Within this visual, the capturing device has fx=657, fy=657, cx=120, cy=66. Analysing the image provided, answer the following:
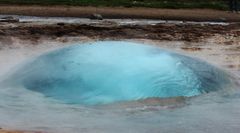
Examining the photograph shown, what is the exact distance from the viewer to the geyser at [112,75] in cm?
1232

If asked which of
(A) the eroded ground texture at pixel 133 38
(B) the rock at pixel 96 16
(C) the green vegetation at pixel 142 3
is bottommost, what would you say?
(A) the eroded ground texture at pixel 133 38

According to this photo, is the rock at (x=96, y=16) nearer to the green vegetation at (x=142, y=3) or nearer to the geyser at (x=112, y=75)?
the green vegetation at (x=142, y=3)

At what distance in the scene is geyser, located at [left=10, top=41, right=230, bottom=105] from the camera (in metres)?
12.3

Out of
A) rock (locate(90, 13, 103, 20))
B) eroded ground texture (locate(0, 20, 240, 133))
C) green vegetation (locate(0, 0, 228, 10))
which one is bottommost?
eroded ground texture (locate(0, 20, 240, 133))

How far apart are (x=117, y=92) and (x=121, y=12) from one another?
99.9ft

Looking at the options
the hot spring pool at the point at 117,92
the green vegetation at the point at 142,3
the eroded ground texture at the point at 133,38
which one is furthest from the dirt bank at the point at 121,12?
the hot spring pool at the point at 117,92

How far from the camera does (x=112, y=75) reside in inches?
492

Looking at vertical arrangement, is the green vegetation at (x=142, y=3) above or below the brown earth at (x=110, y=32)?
above

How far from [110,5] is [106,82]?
33749mm

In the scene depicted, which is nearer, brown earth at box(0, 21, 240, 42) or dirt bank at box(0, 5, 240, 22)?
brown earth at box(0, 21, 240, 42)

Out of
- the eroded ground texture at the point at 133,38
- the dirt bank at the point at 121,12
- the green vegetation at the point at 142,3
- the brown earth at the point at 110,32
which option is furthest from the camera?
the green vegetation at the point at 142,3

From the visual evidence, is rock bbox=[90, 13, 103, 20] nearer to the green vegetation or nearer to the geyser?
the green vegetation

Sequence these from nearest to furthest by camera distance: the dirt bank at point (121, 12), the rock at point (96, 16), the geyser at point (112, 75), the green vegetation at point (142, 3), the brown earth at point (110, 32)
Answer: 1. the geyser at point (112, 75)
2. the brown earth at point (110, 32)
3. the rock at point (96, 16)
4. the dirt bank at point (121, 12)
5. the green vegetation at point (142, 3)

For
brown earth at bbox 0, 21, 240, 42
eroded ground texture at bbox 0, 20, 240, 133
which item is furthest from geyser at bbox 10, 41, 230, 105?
brown earth at bbox 0, 21, 240, 42
